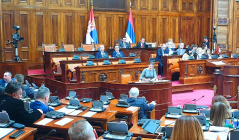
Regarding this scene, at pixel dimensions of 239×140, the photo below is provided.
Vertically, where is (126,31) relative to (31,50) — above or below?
above

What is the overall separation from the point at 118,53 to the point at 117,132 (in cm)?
717

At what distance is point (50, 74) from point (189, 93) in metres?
4.87

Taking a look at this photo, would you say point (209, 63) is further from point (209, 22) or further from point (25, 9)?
point (25, 9)

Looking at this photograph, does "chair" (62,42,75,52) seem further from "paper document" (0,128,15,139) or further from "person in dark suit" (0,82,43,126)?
"paper document" (0,128,15,139)

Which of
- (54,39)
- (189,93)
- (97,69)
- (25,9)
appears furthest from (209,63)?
(25,9)

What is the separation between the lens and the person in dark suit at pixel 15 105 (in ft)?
13.2

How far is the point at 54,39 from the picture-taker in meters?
12.6

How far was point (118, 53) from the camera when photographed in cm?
1059

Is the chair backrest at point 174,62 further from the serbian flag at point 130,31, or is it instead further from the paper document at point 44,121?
the paper document at point 44,121

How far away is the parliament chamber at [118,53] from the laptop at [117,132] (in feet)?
1.10

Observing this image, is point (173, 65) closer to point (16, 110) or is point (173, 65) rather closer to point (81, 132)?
point (16, 110)

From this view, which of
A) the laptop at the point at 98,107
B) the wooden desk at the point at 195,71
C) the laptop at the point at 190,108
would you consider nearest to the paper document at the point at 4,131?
the laptop at the point at 98,107

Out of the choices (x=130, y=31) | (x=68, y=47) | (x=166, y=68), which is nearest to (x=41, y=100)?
(x=166, y=68)

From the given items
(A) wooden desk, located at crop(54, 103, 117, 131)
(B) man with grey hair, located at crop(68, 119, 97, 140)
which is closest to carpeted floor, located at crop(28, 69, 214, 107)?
(A) wooden desk, located at crop(54, 103, 117, 131)
